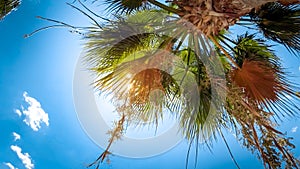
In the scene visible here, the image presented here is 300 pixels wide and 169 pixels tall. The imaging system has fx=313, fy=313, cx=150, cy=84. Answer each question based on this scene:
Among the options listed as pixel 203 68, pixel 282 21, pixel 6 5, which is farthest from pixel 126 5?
pixel 282 21

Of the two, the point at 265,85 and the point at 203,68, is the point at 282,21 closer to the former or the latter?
the point at 265,85

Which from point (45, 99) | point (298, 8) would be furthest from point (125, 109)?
point (45, 99)

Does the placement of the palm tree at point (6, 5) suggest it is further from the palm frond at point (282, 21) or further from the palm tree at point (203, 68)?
the palm frond at point (282, 21)

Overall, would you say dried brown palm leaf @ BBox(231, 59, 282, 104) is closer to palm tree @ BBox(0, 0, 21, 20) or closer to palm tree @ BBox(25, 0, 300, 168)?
palm tree @ BBox(25, 0, 300, 168)

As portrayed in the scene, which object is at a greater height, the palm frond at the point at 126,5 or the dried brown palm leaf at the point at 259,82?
the palm frond at the point at 126,5

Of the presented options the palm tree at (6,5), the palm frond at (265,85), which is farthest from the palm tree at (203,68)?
the palm tree at (6,5)

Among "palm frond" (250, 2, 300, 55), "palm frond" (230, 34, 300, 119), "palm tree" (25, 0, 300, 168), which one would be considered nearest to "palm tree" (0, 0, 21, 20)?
"palm tree" (25, 0, 300, 168)

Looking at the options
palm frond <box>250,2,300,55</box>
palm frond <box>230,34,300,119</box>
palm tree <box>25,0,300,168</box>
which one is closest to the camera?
palm tree <box>25,0,300,168</box>
